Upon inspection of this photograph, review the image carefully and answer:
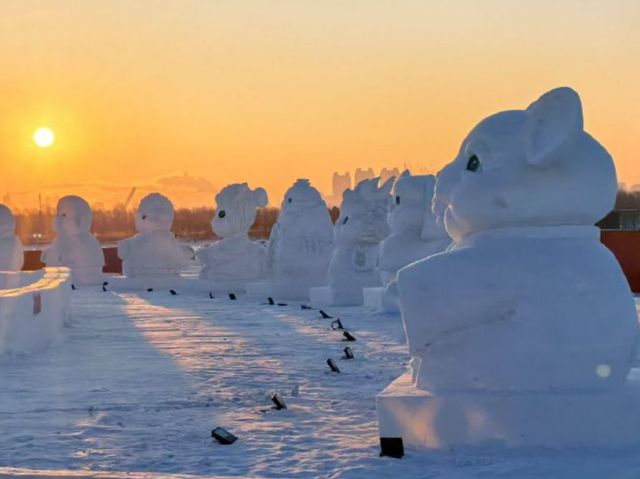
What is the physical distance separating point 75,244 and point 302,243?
7.16 metres

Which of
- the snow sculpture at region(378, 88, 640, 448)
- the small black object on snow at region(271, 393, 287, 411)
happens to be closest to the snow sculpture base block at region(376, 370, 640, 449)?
the snow sculpture at region(378, 88, 640, 448)

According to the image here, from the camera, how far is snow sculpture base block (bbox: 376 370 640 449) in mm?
4969

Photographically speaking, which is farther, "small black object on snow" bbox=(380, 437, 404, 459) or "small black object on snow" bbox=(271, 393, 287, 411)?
"small black object on snow" bbox=(271, 393, 287, 411)

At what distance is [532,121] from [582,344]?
4.28 ft

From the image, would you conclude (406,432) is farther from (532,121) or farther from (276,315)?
(276,315)

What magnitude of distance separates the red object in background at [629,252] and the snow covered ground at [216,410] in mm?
8347

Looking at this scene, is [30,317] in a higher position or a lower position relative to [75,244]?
lower

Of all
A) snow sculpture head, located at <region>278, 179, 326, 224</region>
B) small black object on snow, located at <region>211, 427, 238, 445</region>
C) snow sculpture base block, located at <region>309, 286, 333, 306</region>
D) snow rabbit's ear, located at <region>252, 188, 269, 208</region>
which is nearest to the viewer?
small black object on snow, located at <region>211, 427, 238, 445</region>

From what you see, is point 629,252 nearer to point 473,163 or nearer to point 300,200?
point 300,200

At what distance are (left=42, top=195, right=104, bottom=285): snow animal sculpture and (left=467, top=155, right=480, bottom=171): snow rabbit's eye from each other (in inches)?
703

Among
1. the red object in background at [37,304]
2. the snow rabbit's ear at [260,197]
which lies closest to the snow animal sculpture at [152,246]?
the snow rabbit's ear at [260,197]

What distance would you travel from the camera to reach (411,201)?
Result: 13023 millimetres

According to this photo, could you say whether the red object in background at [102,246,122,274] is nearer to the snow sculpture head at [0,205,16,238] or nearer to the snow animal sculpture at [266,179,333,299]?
the snow sculpture head at [0,205,16,238]

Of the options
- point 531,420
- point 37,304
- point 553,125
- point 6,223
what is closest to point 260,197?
point 6,223
